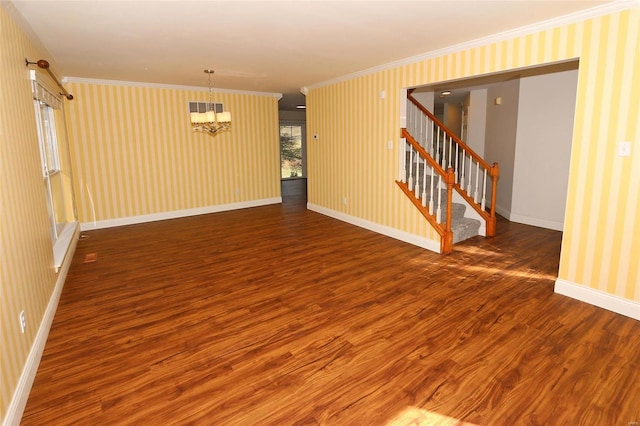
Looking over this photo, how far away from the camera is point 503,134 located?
6.50 m

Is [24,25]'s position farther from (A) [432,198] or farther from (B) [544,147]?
(B) [544,147]

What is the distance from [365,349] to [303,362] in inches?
17.8

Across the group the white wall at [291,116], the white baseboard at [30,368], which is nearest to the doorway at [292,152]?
the white wall at [291,116]

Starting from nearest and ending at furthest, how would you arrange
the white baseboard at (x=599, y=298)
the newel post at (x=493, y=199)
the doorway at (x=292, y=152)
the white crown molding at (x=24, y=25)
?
the white crown molding at (x=24, y=25) < the white baseboard at (x=599, y=298) < the newel post at (x=493, y=199) < the doorway at (x=292, y=152)

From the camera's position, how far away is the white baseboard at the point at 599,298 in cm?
292

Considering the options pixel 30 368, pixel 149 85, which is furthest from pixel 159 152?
pixel 30 368

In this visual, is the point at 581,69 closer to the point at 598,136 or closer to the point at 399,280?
the point at 598,136

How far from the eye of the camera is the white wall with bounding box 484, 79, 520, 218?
617cm

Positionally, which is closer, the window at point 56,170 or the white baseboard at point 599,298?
the white baseboard at point 599,298

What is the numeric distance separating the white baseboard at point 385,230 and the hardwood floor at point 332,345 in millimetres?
371

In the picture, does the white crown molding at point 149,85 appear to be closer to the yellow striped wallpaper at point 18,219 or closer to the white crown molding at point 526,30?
the yellow striped wallpaper at point 18,219

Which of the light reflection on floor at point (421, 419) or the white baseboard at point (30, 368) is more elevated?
the white baseboard at point (30, 368)

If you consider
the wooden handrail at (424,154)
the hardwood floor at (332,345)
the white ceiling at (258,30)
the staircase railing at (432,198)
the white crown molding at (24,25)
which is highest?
the white ceiling at (258,30)

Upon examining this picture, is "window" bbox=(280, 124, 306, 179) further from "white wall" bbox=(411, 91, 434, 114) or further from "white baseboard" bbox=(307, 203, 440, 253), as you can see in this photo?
"white wall" bbox=(411, 91, 434, 114)
